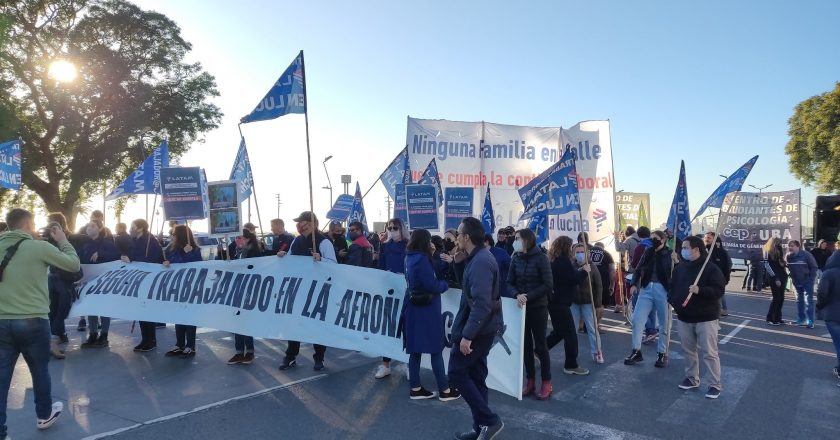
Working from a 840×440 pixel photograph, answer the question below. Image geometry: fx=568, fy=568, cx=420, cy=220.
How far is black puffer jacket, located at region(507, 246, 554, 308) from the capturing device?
20.2 ft

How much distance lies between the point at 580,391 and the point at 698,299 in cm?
169

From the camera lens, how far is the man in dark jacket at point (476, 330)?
4.56 m

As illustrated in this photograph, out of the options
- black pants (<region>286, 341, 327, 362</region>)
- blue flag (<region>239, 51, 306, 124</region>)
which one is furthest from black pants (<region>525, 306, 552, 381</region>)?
blue flag (<region>239, 51, 306, 124</region>)

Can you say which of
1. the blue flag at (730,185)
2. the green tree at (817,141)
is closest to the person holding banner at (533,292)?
the blue flag at (730,185)

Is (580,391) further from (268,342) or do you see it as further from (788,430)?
(268,342)

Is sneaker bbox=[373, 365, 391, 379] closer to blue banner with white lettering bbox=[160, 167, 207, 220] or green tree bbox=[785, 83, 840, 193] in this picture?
blue banner with white lettering bbox=[160, 167, 207, 220]

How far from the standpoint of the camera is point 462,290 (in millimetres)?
4898

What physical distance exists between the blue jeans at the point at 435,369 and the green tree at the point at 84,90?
76.8ft

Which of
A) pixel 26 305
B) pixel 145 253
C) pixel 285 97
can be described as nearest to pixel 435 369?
pixel 26 305

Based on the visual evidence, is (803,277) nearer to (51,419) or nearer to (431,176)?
(431,176)

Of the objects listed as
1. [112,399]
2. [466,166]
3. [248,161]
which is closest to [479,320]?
[112,399]

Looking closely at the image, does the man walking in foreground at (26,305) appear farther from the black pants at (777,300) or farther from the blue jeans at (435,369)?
the black pants at (777,300)

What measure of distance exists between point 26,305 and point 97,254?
181 inches

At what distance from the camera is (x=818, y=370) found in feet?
24.9
